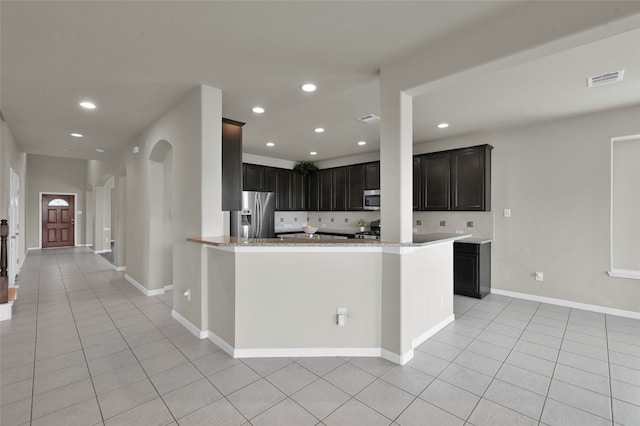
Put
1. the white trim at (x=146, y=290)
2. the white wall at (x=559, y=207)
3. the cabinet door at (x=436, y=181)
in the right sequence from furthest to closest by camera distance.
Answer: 1. the cabinet door at (x=436, y=181)
2. the white trim at (x=146, y=290)
3. the white wall at (x=559, y=207)

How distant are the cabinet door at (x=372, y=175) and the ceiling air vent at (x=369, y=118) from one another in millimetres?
1906

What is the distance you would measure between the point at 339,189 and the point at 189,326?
172 inches

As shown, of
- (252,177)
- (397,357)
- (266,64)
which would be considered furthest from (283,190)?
(397,357)

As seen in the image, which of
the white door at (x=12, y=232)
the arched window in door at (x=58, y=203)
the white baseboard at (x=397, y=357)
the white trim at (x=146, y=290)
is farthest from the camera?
the arched window in door at (x=58, y=203)

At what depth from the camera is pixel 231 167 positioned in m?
3.72

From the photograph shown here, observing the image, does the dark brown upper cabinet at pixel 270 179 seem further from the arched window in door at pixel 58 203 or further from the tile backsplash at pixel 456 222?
the arched window in door at pixel 58 203

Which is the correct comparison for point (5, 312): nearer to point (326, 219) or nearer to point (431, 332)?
point (431, 332)

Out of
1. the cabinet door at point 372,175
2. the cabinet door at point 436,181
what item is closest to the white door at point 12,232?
the cabinet door at point 372,175

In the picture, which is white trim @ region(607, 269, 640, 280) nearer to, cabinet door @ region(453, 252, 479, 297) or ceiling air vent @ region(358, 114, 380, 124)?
cabinet door @ region(453, 252, 479, 297)

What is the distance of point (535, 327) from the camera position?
341cm

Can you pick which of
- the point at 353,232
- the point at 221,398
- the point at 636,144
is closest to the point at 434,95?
the point at 636,144

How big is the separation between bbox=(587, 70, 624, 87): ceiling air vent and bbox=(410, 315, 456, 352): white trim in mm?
2829

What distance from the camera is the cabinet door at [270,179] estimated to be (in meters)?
6.71

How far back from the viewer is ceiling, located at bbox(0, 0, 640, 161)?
1.98 metres
